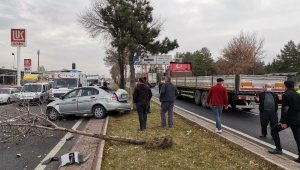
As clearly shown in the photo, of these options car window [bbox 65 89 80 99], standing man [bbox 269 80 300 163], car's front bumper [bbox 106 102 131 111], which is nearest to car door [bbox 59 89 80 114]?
car window [bbox 65 89 80 99]

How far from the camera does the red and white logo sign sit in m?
38.8

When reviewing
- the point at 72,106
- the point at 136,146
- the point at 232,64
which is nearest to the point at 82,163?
the point at 136,146

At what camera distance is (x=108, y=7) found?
24.3 meters

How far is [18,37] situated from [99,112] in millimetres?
26802

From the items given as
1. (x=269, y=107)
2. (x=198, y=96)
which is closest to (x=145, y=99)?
(x=269, y=107)

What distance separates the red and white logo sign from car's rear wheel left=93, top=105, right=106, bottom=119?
2628cm

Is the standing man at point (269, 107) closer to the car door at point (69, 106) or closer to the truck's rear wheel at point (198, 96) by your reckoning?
the car door at point (69, 106)

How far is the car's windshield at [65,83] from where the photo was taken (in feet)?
83.7

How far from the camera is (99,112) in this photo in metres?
15.8

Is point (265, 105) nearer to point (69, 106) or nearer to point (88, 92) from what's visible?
point (88, 92)

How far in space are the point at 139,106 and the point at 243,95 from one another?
21.9 feet

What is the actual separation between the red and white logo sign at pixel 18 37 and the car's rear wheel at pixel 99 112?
26.3 meters

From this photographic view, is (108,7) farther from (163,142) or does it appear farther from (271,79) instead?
(163,142)

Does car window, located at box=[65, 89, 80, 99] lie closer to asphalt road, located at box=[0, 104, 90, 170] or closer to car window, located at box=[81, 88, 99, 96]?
car window, located at box=[81, 88, 99, 96]
